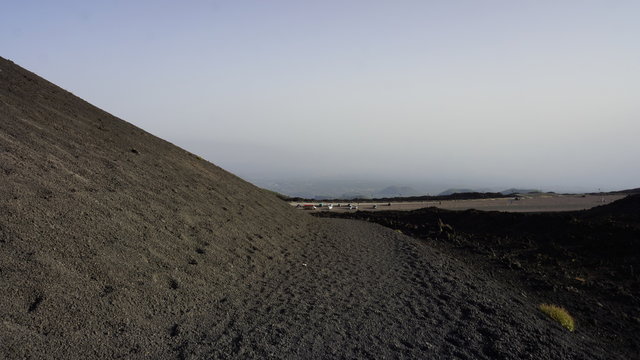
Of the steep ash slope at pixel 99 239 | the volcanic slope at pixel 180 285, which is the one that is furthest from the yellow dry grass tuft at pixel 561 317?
the steep ash slope at pixel 99 239

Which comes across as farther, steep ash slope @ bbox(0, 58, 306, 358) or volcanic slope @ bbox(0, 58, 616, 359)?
volcanic slope @ bbox(0, 58, 616, 359)

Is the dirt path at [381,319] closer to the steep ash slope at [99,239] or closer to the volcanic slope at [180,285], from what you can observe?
the volcanic slope at [180,285]

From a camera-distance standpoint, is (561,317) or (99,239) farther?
(561,317)

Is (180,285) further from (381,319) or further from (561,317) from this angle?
(561,317)

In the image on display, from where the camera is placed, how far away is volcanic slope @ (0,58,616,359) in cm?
617

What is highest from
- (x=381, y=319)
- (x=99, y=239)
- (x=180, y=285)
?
(x=99, y=239)

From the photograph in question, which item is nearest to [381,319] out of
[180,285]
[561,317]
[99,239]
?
[180,285]

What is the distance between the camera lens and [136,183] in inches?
506

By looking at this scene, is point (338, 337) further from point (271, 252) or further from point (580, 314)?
point (580, 314)

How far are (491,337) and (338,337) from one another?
2999 mm

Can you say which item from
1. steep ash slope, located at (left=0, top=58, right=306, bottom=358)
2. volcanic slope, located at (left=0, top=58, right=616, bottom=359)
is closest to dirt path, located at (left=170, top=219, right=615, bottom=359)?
volcanic slope, located at (left=0, top=58, right=616, bottom=359)

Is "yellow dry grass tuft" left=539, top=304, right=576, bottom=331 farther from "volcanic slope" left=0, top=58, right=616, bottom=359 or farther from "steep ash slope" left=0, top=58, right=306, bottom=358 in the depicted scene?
"steep ash slope" left=0, top=58, right=306, bottom=358

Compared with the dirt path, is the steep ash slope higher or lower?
higher

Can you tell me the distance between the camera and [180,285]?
828 cm
